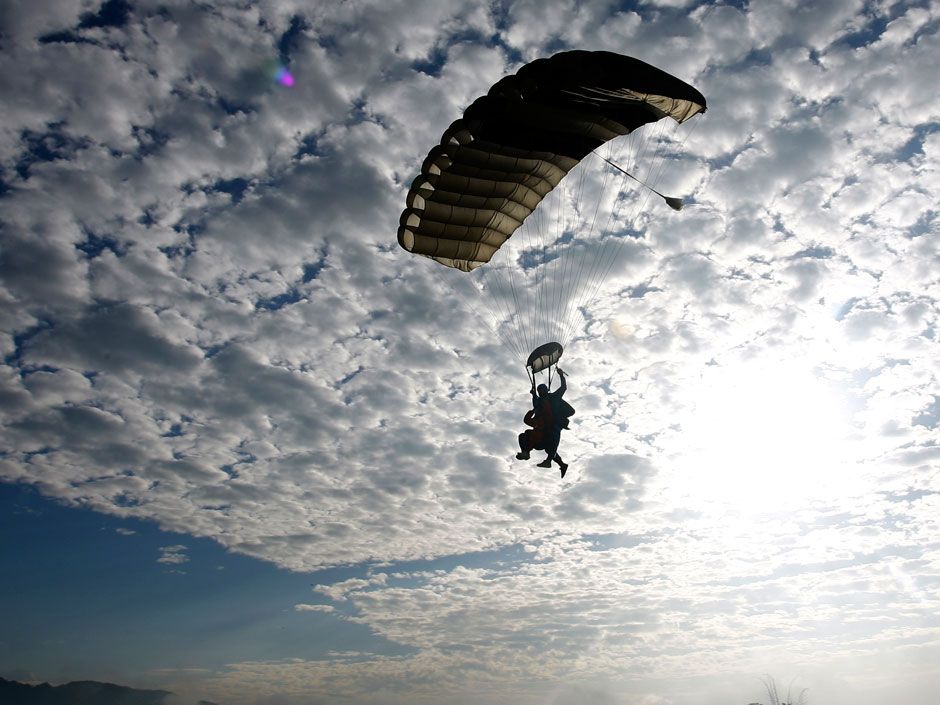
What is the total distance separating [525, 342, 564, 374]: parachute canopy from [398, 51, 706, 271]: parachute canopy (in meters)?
4.20

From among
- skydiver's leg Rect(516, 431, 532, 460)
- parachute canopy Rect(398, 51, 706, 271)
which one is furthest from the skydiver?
parachute canopy Rect(398, 51, 706, 271)

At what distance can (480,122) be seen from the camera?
533 inches

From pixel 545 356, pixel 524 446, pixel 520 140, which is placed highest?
pixel 520 140

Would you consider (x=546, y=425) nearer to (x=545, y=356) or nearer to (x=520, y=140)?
(x=545, y=356)

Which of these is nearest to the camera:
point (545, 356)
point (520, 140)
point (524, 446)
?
point (520, 140)

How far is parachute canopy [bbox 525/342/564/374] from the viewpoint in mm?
15211

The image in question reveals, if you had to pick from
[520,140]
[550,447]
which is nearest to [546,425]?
[550,447]

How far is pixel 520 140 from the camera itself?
1448 cm

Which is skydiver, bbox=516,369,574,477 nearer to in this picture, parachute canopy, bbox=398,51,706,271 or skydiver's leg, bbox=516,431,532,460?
skydiver's leg, bbox=516,431,532,460

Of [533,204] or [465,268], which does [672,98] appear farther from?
[465,268]

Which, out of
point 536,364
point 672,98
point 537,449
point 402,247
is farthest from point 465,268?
point 672,98

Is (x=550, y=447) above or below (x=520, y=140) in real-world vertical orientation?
below

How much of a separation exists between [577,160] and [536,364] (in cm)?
555

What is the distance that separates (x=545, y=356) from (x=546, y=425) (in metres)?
1.80
